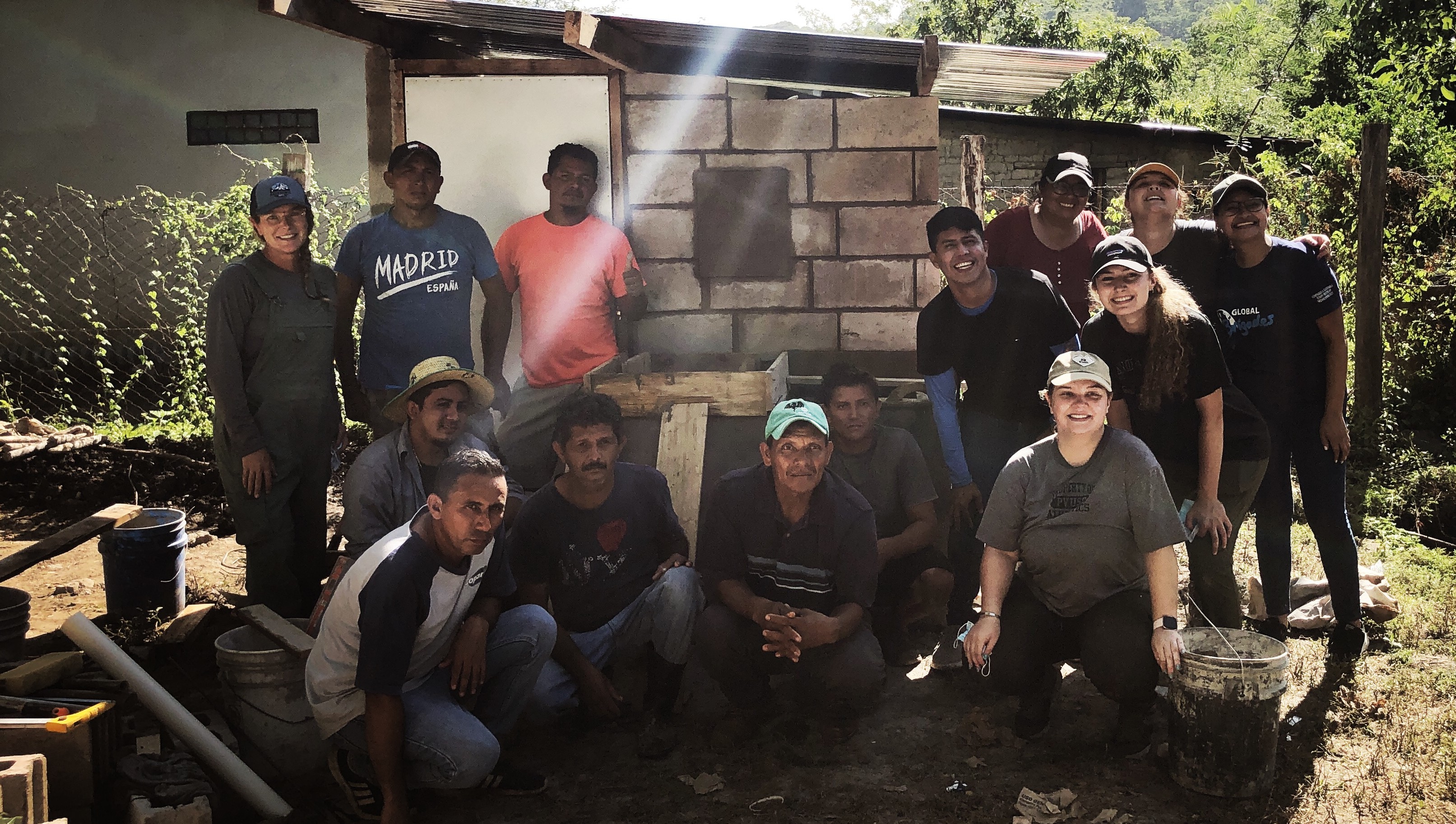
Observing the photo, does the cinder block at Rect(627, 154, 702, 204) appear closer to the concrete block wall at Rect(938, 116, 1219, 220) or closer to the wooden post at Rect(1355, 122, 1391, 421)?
the wooden post at Rect(1355, 122, 1391, 421)

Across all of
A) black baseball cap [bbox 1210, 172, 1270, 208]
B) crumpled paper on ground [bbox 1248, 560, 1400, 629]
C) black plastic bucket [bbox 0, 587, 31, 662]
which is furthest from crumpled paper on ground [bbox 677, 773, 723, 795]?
black baseball cap [bbox 1210, 172, 1270, 208]

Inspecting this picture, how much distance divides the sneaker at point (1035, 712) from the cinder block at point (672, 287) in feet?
10.3

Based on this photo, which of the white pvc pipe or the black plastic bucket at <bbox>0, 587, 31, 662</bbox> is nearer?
the white pvc pipe

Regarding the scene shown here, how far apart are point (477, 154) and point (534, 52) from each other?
1148mm

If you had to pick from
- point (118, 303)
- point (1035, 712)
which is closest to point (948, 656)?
point (1035, 712)

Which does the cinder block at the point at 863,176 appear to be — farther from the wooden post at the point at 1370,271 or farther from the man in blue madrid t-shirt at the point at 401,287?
the wooden post at the point at 1370,271

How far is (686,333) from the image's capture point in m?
6.35

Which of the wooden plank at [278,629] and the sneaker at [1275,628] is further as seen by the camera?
the sneaker at [1275,628]

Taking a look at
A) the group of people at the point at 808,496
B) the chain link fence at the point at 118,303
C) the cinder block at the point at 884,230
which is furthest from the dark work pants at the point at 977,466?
the chain link fence at the point at 118,303

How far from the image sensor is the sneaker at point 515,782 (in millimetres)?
3572

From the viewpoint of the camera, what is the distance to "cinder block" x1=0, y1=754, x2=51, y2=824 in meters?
2.71

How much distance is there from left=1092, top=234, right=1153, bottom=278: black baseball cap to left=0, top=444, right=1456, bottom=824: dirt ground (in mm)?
1659

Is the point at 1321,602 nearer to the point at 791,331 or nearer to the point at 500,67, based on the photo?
the point at 791,331

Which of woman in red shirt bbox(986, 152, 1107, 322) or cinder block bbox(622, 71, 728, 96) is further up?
cinder block bbox(622, 71, 728, 96)
